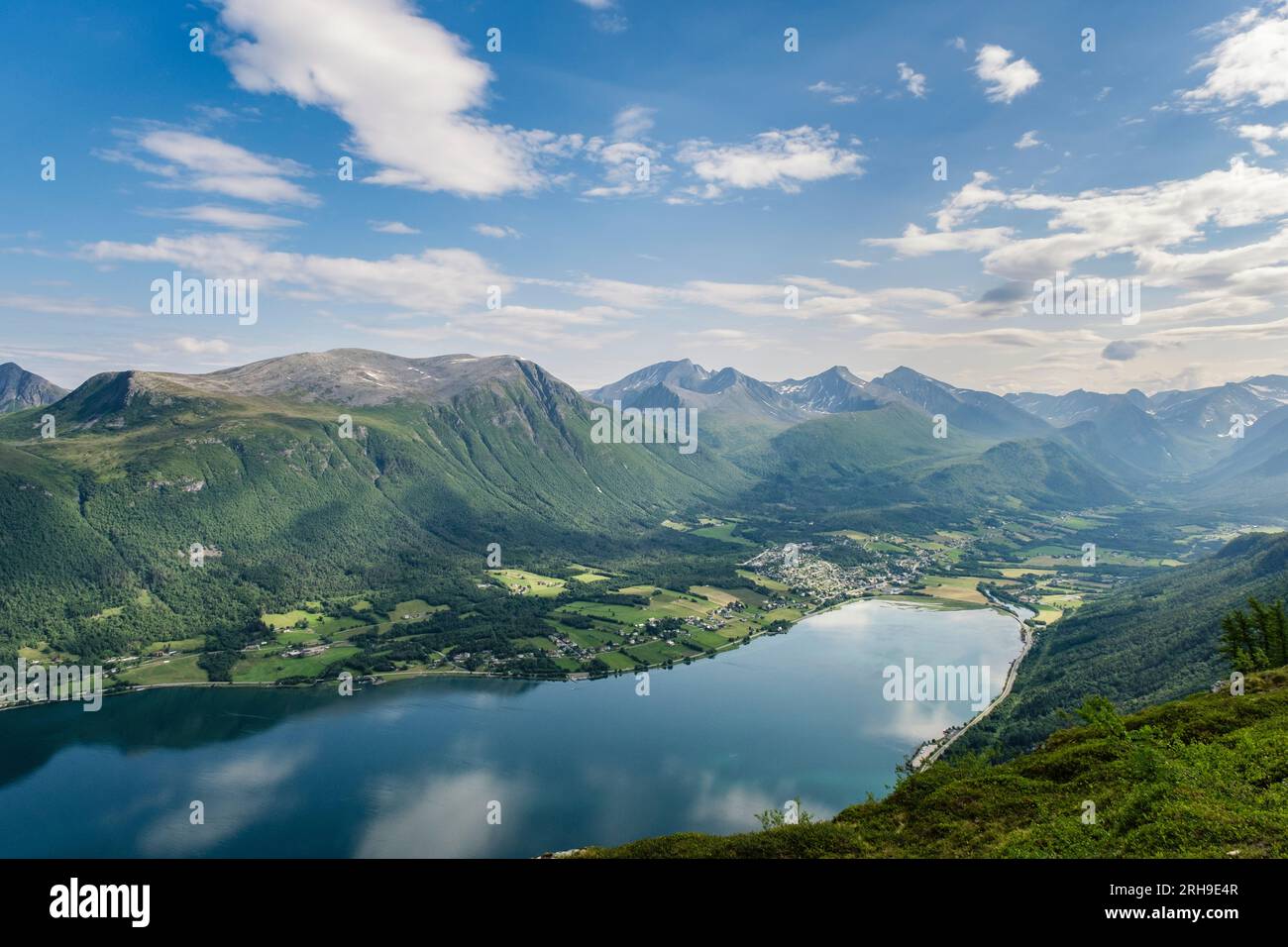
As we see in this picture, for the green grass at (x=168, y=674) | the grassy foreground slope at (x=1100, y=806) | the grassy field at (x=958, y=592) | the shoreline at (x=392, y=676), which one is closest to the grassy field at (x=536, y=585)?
the shoreline at (x=392, y=676)

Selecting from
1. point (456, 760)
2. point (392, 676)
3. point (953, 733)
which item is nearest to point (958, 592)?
point (953, 733)

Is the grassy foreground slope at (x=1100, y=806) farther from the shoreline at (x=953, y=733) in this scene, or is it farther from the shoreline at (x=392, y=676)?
the shoreline at (x=392, y=676)

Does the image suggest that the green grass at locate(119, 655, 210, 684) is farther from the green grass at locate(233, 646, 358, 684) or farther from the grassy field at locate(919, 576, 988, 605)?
the grassy field at locate(919, 576, 988, 605)

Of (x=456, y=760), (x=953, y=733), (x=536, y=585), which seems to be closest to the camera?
(x=456, y=760)

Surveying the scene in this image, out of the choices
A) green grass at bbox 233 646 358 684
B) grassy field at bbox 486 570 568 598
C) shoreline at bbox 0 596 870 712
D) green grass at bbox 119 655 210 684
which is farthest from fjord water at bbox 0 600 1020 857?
grassy field at bbox 486 570 568 598

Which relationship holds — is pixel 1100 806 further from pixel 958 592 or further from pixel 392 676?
pixel 958 592
